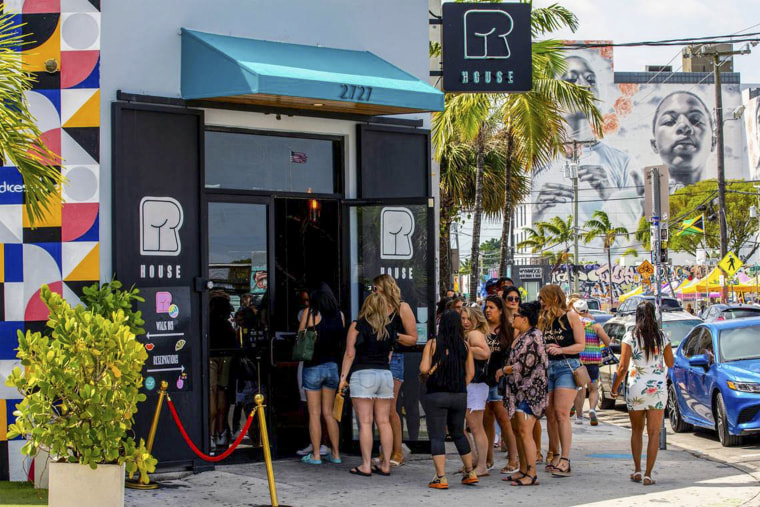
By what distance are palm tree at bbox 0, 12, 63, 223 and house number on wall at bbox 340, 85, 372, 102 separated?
2.84 m

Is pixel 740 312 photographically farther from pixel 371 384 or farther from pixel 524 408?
pixel 371 384

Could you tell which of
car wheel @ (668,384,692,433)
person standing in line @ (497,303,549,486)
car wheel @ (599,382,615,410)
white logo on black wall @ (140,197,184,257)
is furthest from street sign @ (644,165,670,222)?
white logo on black wall @ (140,197,184,257)

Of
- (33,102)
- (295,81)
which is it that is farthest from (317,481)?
(33,102)

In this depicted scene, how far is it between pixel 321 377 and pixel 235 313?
1.17 meters

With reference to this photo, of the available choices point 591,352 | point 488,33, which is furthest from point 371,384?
point 591,352

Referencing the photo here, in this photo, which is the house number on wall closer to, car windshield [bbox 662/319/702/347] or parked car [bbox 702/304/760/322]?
car windshield [bbox 662/319/702/347]

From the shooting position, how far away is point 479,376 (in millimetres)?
10336

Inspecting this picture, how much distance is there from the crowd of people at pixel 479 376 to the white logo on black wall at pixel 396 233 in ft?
3.94

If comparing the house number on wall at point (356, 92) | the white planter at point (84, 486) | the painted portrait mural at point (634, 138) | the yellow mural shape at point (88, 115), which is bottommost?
the white planter at point (84, 486)

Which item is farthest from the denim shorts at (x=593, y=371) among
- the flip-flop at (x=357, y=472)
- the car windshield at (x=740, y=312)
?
the car windshield at (x=740, y=312)

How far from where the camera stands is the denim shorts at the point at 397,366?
11.1 metres

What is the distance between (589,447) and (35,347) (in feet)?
25.1

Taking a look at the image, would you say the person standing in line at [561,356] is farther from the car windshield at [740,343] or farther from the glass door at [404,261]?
the car windshield at [740,343]

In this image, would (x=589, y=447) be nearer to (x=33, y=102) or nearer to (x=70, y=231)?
(x=70, y=231)
